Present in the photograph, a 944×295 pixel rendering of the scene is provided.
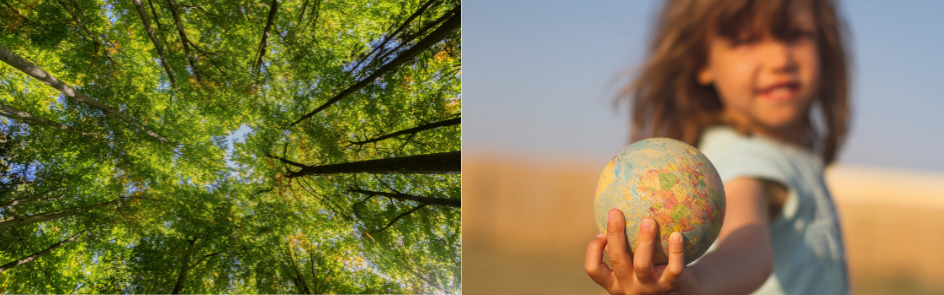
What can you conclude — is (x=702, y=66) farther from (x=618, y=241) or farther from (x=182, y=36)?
(x=182, y=36)

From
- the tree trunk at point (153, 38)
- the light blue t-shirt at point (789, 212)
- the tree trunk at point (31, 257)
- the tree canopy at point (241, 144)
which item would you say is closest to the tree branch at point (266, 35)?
the tree canopy at point (241, 144)

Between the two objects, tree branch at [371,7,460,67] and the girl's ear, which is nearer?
the girl's ear

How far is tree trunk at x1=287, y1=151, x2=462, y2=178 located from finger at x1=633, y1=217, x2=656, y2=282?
10.4ft

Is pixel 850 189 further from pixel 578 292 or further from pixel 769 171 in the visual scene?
pixel 769 171

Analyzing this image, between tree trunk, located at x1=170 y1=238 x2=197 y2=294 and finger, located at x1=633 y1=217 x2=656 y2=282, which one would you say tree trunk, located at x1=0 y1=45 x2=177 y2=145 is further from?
finger, located at x1=633 y1=217 x2=656 y2=282

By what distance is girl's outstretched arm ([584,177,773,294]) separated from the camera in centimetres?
161

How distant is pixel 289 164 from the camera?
4715 millimetres

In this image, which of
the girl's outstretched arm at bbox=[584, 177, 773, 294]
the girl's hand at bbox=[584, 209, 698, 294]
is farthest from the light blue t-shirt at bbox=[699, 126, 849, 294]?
the girl's hand at bbox=[584, 209, 698, 294]

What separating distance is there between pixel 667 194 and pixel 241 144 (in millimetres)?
3893

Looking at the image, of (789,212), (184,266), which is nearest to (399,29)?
(184,266)

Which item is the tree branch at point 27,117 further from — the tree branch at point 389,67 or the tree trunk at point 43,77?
the tree branch at point 389,67

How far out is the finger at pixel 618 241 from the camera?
1.65 m

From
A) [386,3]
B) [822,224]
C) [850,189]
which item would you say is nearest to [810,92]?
[850,189]

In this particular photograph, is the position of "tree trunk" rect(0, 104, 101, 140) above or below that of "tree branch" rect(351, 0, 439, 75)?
below
